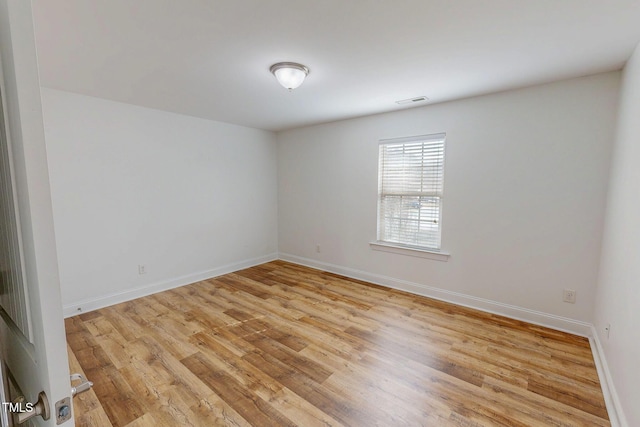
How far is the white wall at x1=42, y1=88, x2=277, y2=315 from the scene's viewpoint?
10.0ft

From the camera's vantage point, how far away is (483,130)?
3102mm

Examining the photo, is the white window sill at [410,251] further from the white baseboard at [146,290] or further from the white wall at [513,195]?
the white baseboard at [146,290]

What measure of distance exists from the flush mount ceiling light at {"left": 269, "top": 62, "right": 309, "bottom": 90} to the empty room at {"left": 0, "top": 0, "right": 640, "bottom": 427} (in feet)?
0.05

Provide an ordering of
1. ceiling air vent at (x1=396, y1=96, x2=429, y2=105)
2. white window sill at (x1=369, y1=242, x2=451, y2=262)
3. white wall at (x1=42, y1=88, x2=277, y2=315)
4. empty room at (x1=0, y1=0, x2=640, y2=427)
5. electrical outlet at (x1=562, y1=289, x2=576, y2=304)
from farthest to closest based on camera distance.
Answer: white window sill at (x1=369, y1=242, x2=451, y2=262) < ceiling air vent at (x1=396, y1=96, x2=429, y2=105) < white wall at (x1=42, y1=88, x2=277, y2=315) < electrical outlet at (x1=562, y1=289, x2=576, y2=304) < empty room at (x1=0, y1=0, x2=640, y2=427)

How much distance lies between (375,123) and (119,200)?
335 centimetres

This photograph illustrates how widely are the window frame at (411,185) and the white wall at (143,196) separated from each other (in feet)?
7.20

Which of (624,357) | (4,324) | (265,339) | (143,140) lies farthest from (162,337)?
(624,357)

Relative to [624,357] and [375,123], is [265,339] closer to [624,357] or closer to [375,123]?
[624,357]

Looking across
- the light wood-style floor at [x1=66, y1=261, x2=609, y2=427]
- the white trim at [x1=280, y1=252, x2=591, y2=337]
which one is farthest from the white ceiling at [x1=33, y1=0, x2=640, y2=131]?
the light wood-style floor at [x1=66, y1=261, x2=609, y2=427]

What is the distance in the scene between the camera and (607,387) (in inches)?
76.7

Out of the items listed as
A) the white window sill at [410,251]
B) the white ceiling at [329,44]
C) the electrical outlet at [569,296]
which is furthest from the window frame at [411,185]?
the electrical outlet at [569,296]

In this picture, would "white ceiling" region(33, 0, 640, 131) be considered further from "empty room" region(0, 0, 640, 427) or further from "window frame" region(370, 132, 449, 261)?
"window frame" region(370, 132, 449, 261)

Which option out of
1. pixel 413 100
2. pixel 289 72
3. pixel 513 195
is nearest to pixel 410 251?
pixel 513 195

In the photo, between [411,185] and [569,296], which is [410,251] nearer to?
[411,185]
